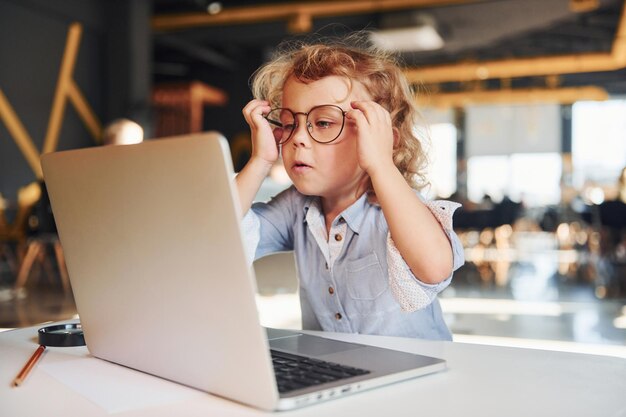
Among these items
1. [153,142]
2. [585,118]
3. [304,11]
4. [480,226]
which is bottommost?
[480,226]

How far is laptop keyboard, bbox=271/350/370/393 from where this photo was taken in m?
0.58

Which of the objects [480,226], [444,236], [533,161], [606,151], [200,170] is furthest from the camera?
[533,161]

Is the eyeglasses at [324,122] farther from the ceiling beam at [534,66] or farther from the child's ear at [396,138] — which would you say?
the ceiling beam at [534,66]

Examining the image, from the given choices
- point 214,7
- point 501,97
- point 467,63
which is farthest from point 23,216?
point 501,97

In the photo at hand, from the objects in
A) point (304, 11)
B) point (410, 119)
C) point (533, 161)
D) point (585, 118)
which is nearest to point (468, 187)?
point (533, 161)

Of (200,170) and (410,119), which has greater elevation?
(410,119)

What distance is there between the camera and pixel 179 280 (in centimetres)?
58

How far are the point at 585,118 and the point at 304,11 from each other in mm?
7049

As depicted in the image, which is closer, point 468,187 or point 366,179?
point 366,179

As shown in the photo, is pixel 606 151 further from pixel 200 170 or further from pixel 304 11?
pixel 200 170

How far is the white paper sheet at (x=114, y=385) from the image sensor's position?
58 centimetres

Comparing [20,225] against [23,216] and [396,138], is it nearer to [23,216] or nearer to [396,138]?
[23,216]

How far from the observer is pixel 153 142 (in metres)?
0.54

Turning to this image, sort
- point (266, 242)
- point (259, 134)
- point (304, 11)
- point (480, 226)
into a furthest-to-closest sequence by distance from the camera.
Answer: point (304, 11) < point (480, 226) < point (266, 242) < point (259, 134)
